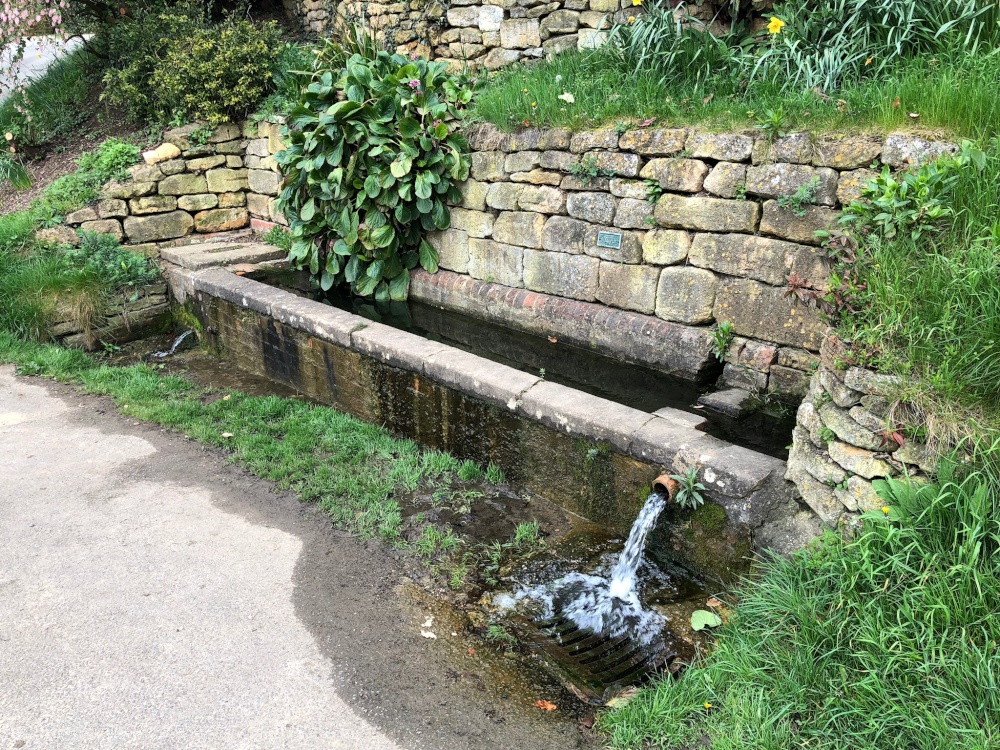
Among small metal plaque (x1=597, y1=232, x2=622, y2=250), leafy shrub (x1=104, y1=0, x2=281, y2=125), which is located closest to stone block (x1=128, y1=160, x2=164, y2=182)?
leafy shrub (x1=104, y1=0, x2=281, y2=125)

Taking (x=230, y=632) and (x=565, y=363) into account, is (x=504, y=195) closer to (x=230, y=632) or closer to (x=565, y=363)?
(x=565, y=363)

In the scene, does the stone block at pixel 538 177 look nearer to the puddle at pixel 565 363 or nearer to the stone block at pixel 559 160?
the stone block at pixel 559 160

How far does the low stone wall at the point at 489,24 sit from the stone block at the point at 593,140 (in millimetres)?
1160

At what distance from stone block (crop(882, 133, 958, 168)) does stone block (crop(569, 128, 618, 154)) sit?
162 centimetres

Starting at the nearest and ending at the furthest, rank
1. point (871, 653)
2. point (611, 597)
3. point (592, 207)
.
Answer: point (871, 653)
point (611, 597)
point (592, 207)

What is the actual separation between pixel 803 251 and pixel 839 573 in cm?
193

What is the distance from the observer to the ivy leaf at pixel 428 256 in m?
5.93

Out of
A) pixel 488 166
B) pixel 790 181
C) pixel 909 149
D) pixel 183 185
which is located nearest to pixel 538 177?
pixel 488 166

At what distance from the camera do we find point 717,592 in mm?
3117

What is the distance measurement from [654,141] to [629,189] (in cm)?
31

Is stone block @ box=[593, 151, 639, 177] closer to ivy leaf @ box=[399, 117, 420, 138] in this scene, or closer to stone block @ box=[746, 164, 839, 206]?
stone block @ box=[746, 164, 839, 206]

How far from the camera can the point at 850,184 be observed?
359cm

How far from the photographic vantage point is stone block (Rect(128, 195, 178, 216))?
699 centimetres

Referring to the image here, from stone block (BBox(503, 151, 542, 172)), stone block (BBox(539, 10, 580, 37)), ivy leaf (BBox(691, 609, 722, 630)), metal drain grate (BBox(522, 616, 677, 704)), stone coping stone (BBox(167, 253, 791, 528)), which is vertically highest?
stone block (BBox(539, 10, 580, 37))
